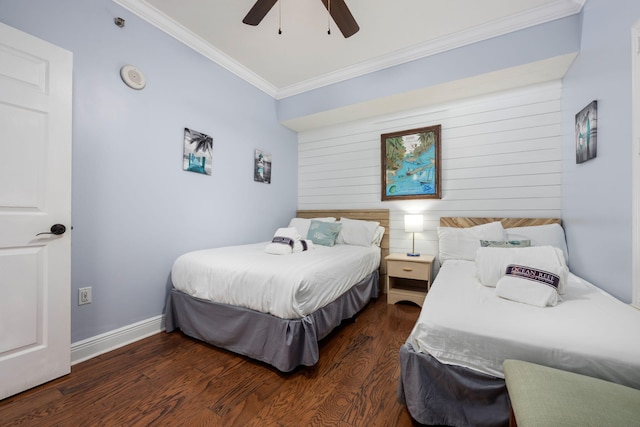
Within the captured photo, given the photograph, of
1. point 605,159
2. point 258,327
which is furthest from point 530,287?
point 258,327

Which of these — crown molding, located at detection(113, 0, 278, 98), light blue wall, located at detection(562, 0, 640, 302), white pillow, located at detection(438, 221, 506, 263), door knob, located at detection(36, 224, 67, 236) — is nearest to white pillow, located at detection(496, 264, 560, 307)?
light blue wall, located at detection(562, 0, 640, 302)

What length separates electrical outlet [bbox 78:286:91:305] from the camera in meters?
1.86

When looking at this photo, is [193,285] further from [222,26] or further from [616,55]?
[616,55]

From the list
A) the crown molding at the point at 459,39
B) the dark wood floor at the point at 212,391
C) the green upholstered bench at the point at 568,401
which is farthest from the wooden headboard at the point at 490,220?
the green upholstered bench at the point at 568,401

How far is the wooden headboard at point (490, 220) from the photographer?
257 cm

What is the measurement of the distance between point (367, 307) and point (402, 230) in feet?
3.75

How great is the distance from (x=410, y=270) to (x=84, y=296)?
9.82 ft

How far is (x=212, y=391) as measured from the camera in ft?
5.07

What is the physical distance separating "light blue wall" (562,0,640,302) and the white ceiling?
2.10ft

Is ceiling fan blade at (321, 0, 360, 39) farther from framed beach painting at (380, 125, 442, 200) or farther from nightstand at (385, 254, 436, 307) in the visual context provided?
nightstand at (385, 254, 436, 307)

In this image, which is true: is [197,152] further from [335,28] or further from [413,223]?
[413,223]

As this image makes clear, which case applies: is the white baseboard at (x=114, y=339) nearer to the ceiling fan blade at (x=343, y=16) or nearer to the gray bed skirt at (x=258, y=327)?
the gray bed skirt at (x=258, y=327)

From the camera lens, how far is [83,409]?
4.55 feet

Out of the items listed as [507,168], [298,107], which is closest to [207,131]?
[298,107]
